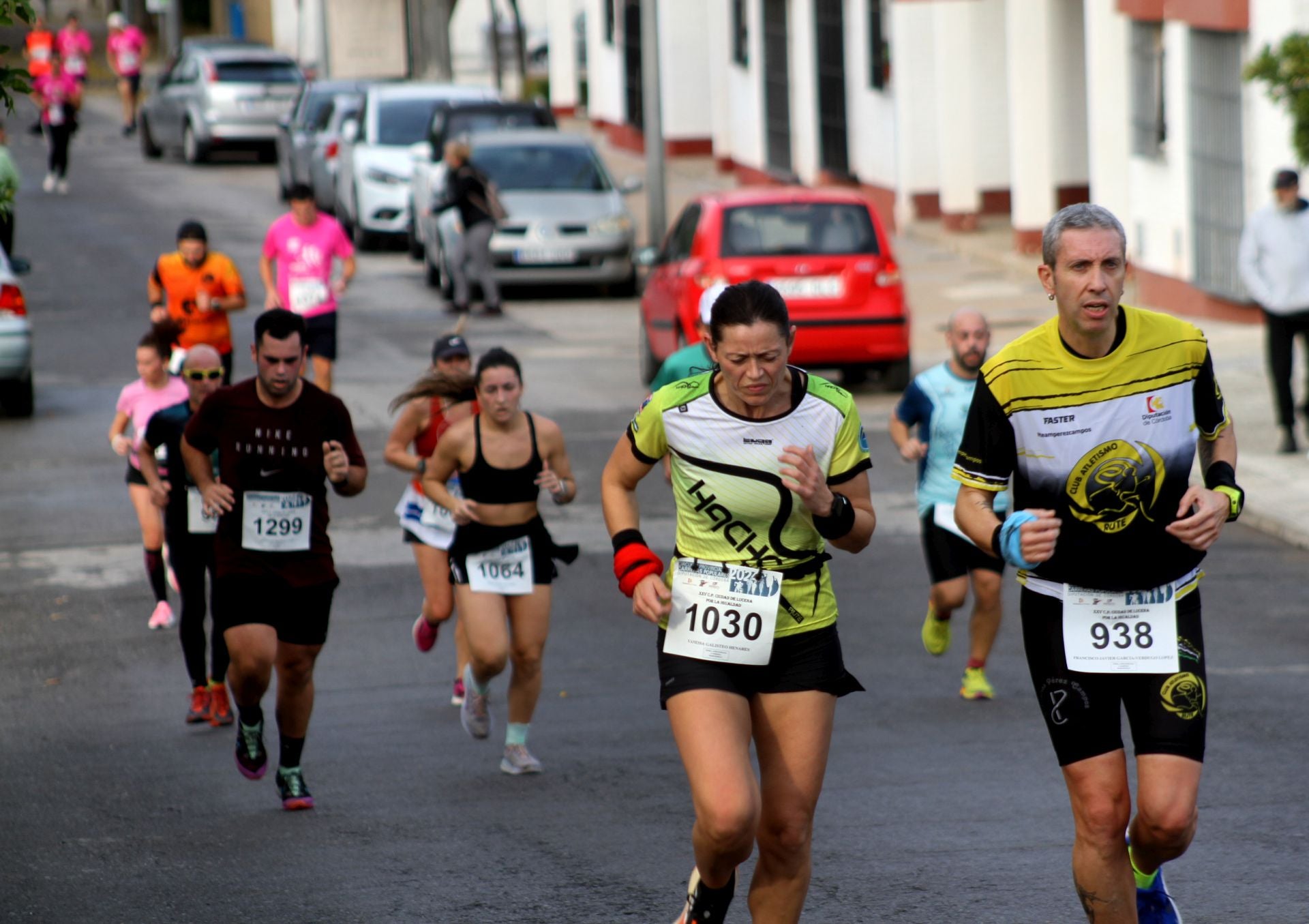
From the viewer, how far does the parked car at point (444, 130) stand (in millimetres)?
27406

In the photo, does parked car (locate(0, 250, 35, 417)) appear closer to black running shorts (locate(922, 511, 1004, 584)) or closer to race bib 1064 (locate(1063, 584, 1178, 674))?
black running shorts (locate(922, 511, 1004, 584))

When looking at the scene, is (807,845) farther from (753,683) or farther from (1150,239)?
(1150,239)

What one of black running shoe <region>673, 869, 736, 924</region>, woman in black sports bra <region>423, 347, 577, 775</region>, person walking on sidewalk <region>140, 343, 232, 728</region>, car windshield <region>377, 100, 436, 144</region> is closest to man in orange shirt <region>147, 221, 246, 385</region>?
person walking on sidewalk <region>140, 343, 232, 728</region>

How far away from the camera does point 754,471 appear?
19.0 ft

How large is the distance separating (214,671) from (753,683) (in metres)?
4.32

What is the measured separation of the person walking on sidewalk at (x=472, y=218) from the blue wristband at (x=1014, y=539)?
1924 centimetres

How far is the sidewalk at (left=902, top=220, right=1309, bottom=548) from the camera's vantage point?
13.5 m

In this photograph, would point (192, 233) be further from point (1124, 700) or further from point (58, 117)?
point (58, 117)

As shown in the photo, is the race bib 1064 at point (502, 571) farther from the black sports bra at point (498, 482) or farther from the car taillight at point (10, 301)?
the car taillight at point (10, 301)

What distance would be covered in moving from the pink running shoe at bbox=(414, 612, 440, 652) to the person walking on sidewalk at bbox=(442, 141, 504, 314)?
554 inches

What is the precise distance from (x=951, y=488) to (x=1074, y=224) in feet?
14.4

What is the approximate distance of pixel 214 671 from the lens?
9586 mm

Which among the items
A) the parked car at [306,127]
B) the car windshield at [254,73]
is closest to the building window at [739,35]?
the parked car at [306,127]

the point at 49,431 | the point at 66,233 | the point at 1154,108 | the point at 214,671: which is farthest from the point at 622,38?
the point at 214,671
